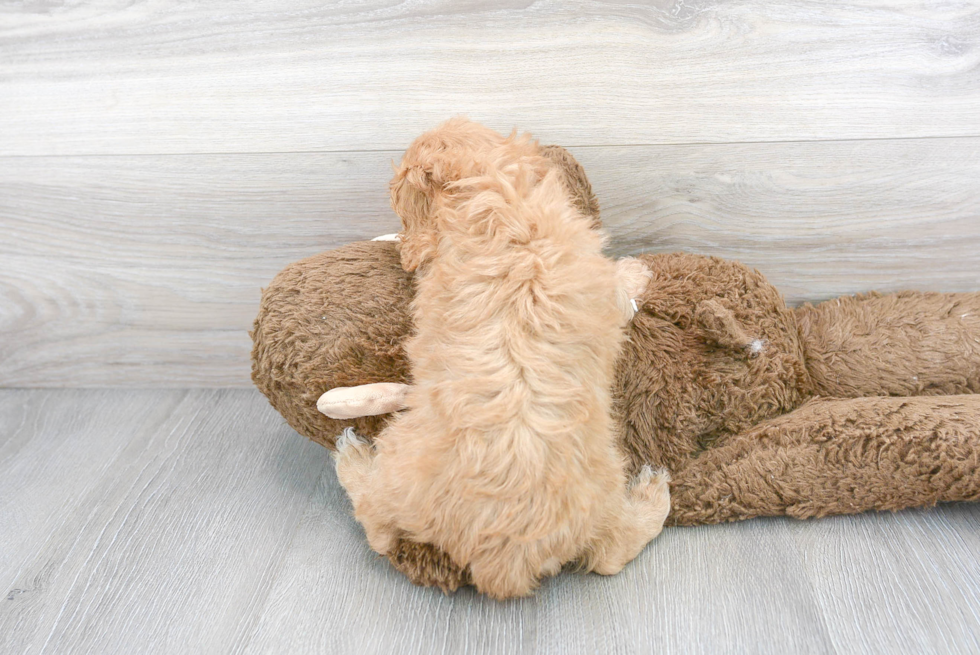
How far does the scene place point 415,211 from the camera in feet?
2.60

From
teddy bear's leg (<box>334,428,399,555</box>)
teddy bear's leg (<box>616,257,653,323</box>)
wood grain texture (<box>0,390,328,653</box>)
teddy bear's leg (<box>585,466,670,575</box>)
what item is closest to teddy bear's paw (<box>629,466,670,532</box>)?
teddy bear's leg (<box>585,466,670,575</box>)

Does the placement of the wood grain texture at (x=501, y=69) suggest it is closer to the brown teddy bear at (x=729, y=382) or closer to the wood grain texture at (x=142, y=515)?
the brown teddy bear at (x=729, y=382)

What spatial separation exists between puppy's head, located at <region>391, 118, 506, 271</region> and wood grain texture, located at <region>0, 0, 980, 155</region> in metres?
0.23

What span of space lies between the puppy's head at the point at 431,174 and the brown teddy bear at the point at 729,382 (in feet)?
0.40

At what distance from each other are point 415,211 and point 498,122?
11.5 inches

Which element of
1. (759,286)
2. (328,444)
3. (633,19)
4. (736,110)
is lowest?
(328,444)

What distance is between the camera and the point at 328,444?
0.93 metres

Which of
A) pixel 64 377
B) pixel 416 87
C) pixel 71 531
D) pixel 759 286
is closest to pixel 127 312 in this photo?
pixel 64 377

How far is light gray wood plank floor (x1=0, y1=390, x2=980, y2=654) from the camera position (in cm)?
74

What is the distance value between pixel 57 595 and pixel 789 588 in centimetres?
90

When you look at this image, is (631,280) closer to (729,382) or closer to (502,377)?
(729,382)

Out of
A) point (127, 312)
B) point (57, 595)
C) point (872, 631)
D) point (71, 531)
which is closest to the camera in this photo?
point (872, 631)

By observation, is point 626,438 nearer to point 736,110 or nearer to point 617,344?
point 617,344

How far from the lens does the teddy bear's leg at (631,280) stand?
856 millimetres
